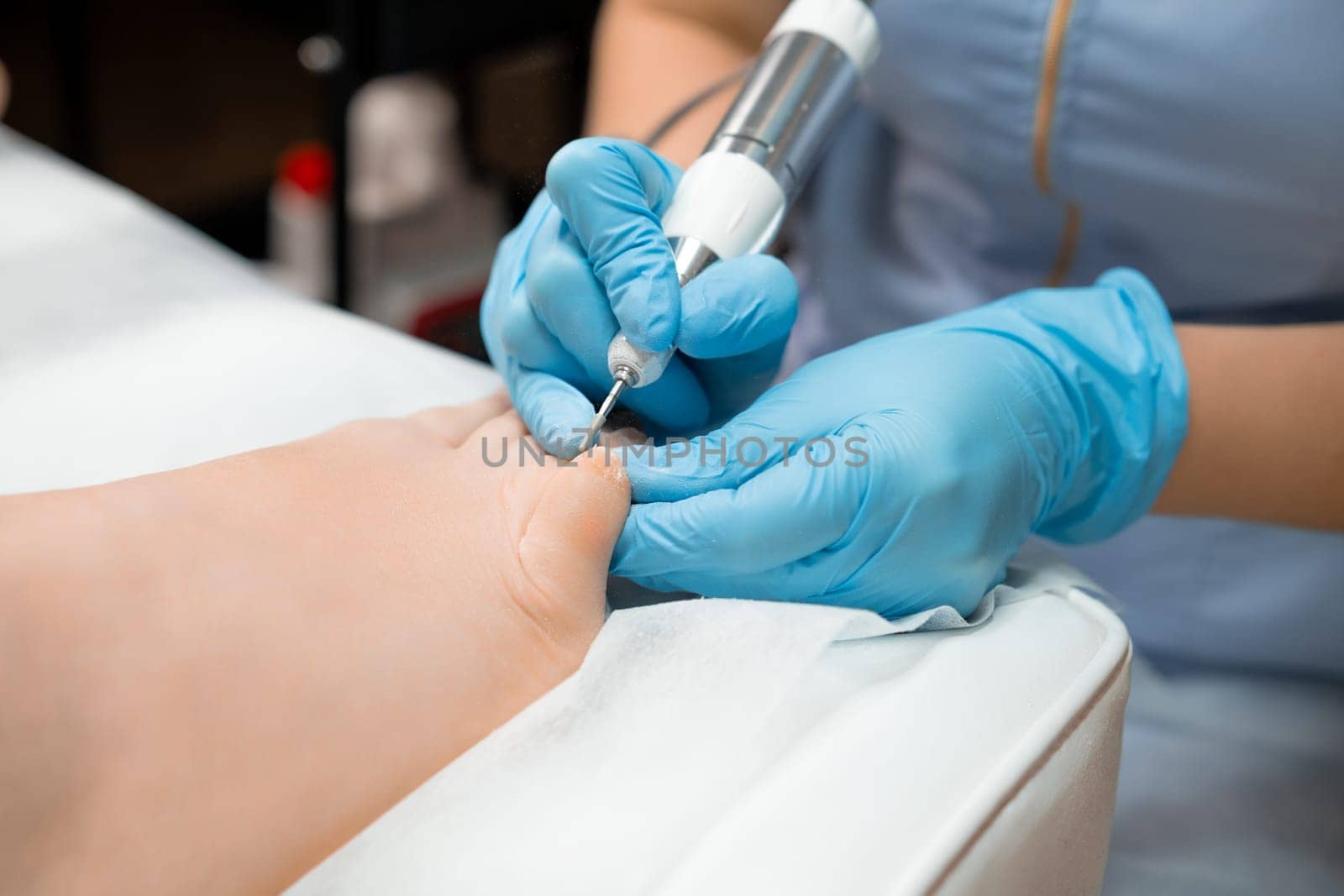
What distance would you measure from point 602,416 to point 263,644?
221mm

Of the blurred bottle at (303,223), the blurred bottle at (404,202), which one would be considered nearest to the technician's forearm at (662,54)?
the blurred bottle at (404,202)

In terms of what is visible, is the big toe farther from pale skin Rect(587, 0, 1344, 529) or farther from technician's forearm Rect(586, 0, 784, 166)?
technician's forearm Rect(586, 0, 784, 166)

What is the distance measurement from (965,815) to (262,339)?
2.21 feet

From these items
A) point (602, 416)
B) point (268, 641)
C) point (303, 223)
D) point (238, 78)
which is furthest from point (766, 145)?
point (238, 78)

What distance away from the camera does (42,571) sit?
1.75 feet

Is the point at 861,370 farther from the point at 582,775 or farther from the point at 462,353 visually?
the point at 462,353

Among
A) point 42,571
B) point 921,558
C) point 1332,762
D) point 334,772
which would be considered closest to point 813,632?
point 921,558

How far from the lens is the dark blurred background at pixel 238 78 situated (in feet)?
4.64

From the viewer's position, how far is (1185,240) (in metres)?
0.91

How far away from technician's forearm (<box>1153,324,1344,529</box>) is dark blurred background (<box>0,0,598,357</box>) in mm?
770

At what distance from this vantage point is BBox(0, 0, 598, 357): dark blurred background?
4.64 ft

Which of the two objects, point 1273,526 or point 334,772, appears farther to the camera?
point 1273,526

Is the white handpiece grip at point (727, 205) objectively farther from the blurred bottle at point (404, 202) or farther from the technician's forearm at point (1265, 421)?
the blurred bottle at point (404, 202)

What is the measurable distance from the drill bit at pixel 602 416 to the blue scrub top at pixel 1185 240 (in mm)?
456
